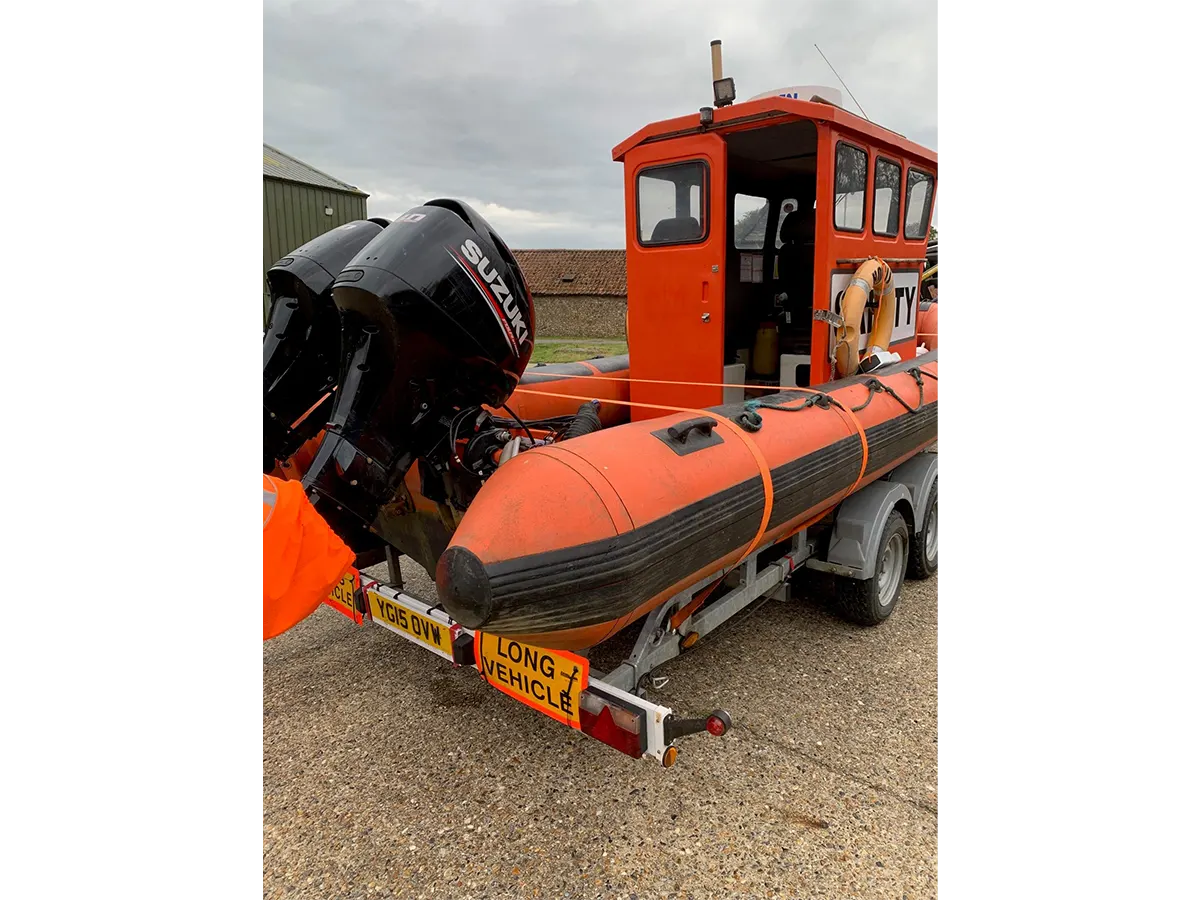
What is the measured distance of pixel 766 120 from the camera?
11.7 ft

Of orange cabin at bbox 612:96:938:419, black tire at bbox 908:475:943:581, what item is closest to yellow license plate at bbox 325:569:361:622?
orange cabin at bbox 612:96:938:419

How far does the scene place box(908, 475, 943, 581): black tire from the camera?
13.9ft

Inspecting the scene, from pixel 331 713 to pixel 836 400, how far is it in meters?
2.61

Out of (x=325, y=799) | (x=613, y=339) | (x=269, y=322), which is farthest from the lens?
(x=613, y=339)

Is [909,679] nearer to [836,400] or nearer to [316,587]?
[836,400]

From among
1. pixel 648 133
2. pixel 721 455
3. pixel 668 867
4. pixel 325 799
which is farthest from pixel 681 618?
pixel 648 133

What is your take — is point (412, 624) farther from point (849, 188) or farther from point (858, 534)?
point (849, 188)

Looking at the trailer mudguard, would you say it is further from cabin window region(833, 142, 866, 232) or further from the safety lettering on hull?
cabin window region(833, 142, 866, 232)

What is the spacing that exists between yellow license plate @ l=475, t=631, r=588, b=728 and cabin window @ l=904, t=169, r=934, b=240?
153 inches

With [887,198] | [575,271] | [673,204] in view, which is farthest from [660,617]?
[575,271]

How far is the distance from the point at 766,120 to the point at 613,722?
3.00 m

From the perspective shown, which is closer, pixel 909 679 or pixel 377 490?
pixel 377 490

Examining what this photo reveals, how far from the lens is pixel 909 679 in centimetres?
320

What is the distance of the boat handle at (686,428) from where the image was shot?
236cm
